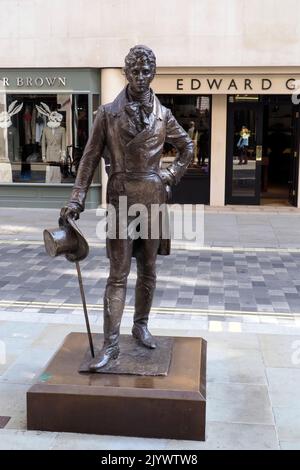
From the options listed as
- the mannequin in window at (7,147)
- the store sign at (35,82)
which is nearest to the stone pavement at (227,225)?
the mannequin in window at (7,147)

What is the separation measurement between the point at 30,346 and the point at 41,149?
31.8 feet

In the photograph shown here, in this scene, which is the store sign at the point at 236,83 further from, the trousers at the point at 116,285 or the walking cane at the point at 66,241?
the walking cane at the point at 66,241

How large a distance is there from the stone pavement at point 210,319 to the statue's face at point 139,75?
2.18 m

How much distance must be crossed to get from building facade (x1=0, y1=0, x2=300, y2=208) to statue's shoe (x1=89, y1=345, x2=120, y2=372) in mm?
10112

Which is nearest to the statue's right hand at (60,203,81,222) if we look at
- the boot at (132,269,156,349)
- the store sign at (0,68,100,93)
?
the boot at (132,269,156,349)

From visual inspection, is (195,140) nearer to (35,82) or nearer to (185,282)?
(35,82)

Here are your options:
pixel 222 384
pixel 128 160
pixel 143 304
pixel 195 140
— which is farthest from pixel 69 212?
pixel 195 140

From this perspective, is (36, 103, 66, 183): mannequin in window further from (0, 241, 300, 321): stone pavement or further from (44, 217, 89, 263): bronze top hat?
(44, 217, 89, 263): bronze top hat

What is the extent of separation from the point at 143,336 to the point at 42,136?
34.8ft

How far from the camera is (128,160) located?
162 inches

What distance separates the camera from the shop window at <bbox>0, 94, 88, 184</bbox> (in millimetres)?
14133

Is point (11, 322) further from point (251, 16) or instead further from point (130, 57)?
point (251, 16)

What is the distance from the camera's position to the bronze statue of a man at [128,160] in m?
4.08
